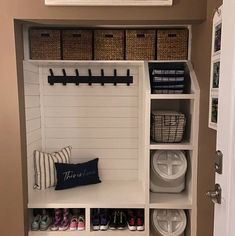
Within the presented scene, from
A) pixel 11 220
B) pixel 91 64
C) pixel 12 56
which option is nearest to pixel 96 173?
pixel 11 220

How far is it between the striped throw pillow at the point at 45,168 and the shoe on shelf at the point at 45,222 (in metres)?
0.26

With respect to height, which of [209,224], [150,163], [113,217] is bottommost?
[113,217]

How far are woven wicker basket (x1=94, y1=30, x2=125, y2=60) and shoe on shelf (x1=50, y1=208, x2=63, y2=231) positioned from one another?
136cm

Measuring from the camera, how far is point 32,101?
7.46ft

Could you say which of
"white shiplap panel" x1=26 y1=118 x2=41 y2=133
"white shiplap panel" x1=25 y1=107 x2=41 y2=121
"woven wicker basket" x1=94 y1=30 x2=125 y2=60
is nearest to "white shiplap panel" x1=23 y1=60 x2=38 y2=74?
"white shiplap panel" x1=25 y1=107 x2=41 y2=121

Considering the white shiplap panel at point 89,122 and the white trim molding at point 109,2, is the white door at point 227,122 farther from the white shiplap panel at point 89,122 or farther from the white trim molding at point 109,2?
the white shiplap panel at point 89,122

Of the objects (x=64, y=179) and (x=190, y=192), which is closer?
(x=190, y=192)

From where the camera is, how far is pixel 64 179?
2338mm

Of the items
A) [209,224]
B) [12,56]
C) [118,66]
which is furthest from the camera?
[118,66]

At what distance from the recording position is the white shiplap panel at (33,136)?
217cm

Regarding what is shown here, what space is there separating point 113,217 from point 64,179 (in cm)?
54

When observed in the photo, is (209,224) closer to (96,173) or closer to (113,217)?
(113,217)

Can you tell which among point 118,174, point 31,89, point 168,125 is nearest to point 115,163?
point 118,174

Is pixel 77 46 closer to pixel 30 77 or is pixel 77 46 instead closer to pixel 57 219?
pixel 30 77
